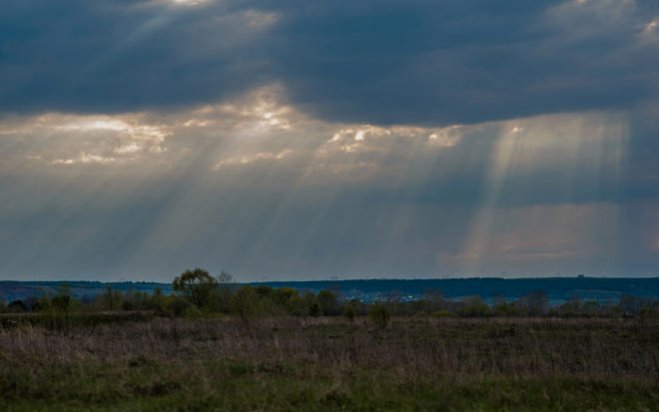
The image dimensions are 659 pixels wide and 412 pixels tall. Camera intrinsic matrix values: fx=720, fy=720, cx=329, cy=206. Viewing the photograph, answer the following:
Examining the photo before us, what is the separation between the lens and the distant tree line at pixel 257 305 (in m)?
51.7

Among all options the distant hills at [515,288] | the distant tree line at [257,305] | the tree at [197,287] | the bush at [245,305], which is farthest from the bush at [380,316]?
the distant hills at [515,288]

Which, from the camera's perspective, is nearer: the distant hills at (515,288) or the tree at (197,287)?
the tree at (197,287)

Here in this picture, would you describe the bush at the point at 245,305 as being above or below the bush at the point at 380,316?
above

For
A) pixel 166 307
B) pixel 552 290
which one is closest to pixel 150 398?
pixel 166 307

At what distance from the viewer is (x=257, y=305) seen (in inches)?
2114

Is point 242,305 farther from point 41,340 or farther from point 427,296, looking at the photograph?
point 427,296

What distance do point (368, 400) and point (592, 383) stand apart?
21.4 ft

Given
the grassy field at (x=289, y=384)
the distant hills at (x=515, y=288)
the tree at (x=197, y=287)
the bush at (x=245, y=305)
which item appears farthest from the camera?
the distant hills at (x=515, y=288)

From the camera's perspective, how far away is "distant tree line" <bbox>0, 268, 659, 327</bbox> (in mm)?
51656

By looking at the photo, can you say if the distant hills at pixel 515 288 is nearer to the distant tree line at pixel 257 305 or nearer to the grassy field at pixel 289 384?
the distant tree line at pixel 257 305

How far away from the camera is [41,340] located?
25703 mm

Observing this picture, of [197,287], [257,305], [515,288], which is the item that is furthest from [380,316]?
[515,288]

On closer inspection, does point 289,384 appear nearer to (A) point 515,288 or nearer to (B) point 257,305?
(B) point 257,305

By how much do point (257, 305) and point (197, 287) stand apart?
22.8 metres
